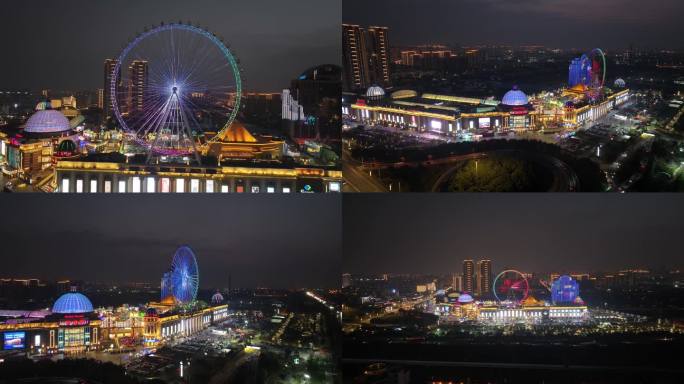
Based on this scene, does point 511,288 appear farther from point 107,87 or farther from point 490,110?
point 107,87

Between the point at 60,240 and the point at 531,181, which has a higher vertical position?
the point at 531,181

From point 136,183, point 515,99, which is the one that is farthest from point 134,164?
point 515,99

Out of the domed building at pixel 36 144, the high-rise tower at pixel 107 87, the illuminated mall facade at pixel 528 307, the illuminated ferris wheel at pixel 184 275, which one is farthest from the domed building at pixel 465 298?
the domed building at pixel 36 144

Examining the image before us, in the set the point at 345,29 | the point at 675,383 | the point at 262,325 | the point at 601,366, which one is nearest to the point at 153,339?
the point at 262,325

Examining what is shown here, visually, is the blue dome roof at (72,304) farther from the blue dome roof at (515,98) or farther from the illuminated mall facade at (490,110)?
the blue dome roof at (515,98)

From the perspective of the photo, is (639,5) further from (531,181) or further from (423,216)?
(423,216)

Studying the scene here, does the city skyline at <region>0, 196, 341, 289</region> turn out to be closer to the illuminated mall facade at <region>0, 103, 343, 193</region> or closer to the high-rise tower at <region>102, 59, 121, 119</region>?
the illuminated mall facade at <region>0, 103, 343, 193</region>
